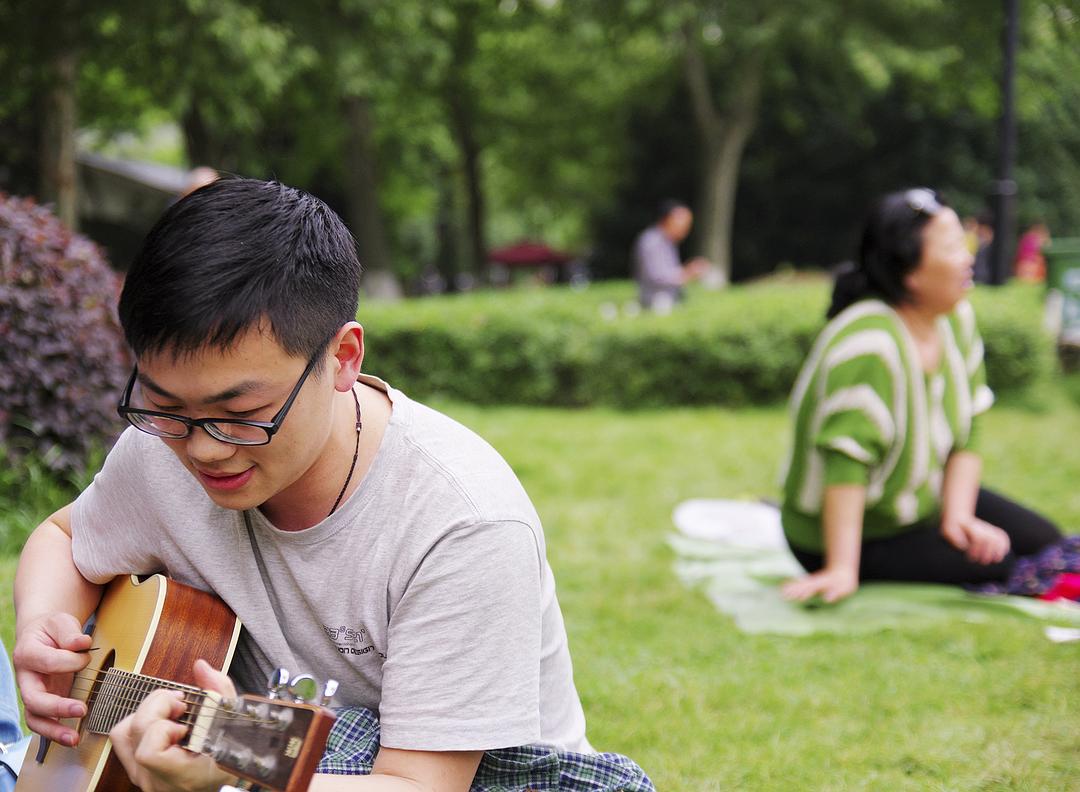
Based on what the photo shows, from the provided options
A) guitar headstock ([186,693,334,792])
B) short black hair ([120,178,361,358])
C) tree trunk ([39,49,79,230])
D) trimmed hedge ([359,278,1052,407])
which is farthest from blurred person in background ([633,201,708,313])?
guitar headstock ([186,693,334,792])

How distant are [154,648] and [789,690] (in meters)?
2.47

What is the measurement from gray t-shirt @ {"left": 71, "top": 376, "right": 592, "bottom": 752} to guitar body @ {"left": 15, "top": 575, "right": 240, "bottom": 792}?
54mm

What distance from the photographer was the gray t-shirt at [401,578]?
1748mm

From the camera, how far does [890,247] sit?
14.2 feet

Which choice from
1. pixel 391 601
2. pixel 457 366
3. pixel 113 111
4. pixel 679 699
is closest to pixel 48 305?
pixel 679 699

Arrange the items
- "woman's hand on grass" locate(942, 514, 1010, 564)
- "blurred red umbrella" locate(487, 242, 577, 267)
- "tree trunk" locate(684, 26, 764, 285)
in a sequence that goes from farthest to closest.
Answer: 1. "blurred red umbrella" locate(487, 242, 577, 267)
2. "tree trunk" locate(684, 26, 764, 285)
3. "woman's hand on grass" locate(942, 514, 1010, 564)

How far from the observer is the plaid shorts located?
1.91 meters

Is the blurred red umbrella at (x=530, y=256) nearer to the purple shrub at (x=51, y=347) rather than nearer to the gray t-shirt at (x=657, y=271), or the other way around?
the gray t-shirt at (x=657, y=271)

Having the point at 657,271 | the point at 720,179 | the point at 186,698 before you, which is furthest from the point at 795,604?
the point at 720,179

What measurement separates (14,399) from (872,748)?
3.66 m

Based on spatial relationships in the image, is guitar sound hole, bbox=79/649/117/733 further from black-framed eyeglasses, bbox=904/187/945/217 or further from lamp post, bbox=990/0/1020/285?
lamp post, bbox=990/0/1020/285

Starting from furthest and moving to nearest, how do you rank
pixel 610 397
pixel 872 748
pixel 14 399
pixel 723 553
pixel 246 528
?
pixel 610 397 → pixel 723 553 → pixel 14 399 → pixel 872 748 → pixel 246 528

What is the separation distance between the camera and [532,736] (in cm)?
179

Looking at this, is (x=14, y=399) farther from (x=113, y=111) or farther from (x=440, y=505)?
(x=113, y=111)
